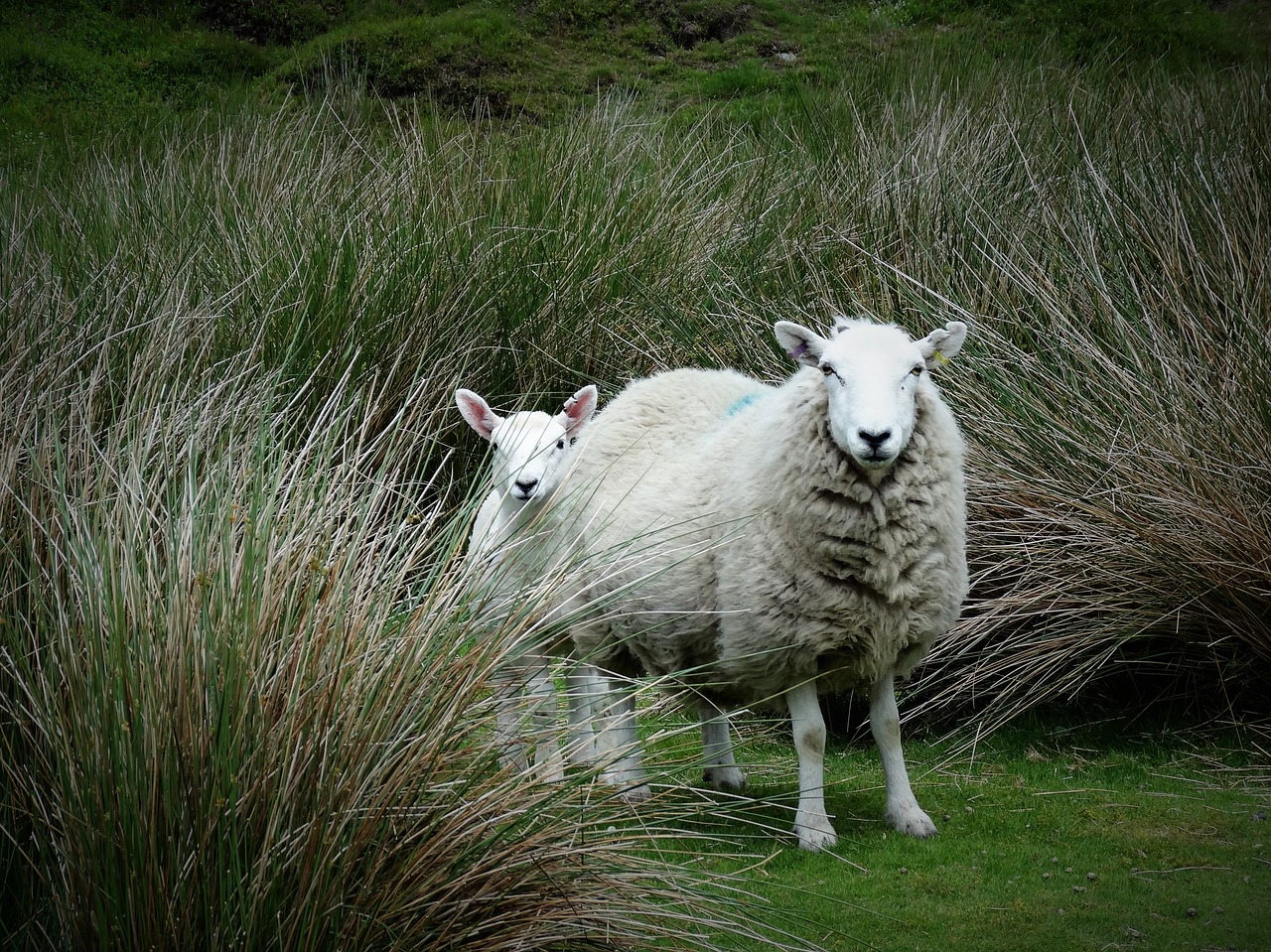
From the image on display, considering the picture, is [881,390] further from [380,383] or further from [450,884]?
[380,383]

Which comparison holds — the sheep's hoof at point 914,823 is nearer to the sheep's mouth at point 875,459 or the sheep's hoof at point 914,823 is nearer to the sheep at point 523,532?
the sheep at point 523,532

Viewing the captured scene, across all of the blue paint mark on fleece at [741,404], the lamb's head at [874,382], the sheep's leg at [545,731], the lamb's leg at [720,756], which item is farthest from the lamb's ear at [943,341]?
the sheep's leg at [545,731]

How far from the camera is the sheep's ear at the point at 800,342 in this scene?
4.15m

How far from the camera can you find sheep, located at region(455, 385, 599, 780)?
9.49ft

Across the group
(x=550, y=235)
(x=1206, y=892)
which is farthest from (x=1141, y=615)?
(x=550, y=235)

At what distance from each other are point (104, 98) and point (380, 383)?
12003 mm

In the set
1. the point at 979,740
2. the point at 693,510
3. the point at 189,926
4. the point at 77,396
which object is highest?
the point at 77,396

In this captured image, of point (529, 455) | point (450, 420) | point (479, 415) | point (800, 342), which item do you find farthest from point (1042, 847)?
point (450, 420)

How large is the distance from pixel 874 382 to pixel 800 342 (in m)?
0.51

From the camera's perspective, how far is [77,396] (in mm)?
3723

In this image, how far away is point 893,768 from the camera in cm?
408

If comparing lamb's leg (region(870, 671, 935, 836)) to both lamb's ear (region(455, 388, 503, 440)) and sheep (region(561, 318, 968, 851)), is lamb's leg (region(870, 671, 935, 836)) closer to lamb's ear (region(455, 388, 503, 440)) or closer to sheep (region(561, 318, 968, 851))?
sheep (region(561, 318, 968, 851))

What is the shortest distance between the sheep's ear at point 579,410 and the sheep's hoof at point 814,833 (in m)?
1.51

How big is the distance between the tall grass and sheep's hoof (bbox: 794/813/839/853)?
3.08ft
